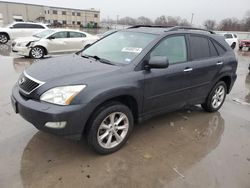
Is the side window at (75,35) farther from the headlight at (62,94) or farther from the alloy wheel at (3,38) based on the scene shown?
the headlight at (62,94)

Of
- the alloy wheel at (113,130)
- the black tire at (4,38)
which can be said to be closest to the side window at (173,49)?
the alloy wheel at (113,130)

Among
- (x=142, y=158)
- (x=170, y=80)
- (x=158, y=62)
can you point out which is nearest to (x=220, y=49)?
(x=170, y=80)

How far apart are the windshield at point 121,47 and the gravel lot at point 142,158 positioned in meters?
1.30

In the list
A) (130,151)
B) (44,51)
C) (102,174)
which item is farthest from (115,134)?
(44,51)

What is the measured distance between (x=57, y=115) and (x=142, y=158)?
1316 millimetres

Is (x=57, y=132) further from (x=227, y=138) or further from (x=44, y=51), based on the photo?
(x=44, y=51)

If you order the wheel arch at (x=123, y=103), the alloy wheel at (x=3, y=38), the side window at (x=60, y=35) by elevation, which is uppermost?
the side window at (x=60, y=35)

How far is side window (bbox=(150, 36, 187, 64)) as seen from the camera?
3345 millimetres

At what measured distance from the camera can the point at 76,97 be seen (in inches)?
97.3

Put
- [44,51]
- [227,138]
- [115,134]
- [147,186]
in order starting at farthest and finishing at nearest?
[44,51] → [227,138] → [115,134] → [147,186]

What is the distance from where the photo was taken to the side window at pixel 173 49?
3345 millimetres

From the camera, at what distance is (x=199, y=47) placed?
13.0 feet

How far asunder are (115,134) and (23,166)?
122 cm

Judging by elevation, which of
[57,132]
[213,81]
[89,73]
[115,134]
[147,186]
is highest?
[89,73]
